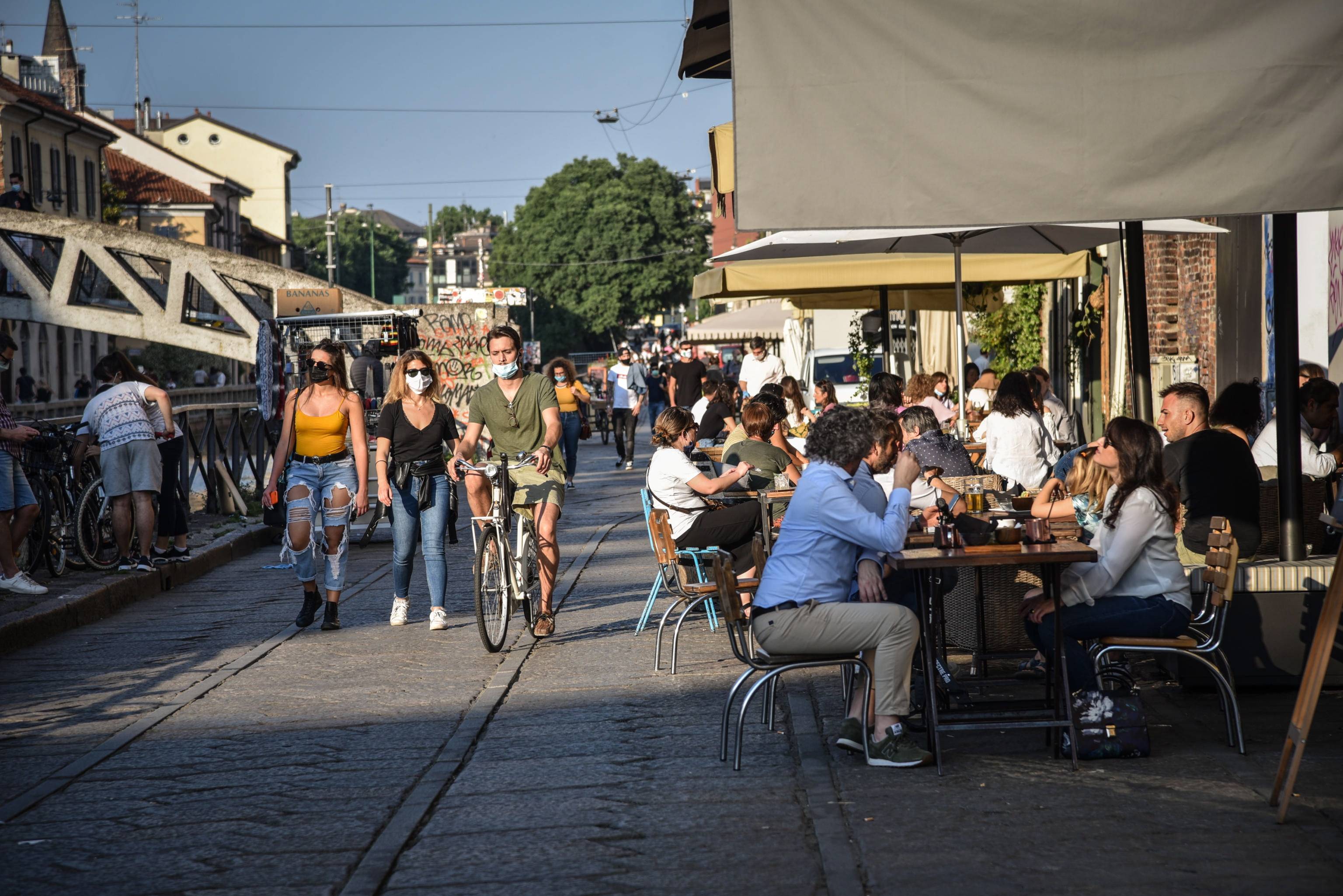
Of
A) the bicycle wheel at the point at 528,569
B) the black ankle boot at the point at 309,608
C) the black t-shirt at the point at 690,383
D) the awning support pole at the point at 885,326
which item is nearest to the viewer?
the bicycle wheel at the point at 528,569

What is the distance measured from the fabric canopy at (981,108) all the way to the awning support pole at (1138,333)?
322cm

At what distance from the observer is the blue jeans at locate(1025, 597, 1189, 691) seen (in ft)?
19.0

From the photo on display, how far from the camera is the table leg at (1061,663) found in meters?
5.56

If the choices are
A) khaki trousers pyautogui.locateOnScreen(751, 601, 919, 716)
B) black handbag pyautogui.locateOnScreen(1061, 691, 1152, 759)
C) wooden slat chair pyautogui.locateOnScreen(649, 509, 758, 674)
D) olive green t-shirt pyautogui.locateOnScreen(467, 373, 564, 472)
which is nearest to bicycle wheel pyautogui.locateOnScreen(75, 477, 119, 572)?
olive green t-shirt pyautogui.locateOnScreen(467, 373, 564, 472)

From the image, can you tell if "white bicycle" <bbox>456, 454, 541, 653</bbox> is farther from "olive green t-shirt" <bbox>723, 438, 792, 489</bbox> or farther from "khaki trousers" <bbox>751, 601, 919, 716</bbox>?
"khaki trousers" <bbox>751, 601, 919, 716</bbox>

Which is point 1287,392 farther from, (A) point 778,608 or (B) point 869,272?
(B) point 869,272

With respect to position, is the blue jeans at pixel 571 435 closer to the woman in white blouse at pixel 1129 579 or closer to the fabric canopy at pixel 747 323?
the fabric canopy at pixel 747 323

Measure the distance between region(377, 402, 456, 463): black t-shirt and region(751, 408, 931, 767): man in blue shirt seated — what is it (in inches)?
159

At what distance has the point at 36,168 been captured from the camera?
5428 cm

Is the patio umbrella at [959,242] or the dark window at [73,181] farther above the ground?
the dark window at [73,181]

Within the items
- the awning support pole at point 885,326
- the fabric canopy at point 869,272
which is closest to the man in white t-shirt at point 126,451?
the fabric canopy at point 869,272

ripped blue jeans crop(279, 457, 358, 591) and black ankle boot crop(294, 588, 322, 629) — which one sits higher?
ripped blue jeans crop(279, 457, 358, 591)

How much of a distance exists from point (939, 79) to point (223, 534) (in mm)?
10906

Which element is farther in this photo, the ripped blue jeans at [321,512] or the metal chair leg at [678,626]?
the ripped blue jeans at [321,512]
